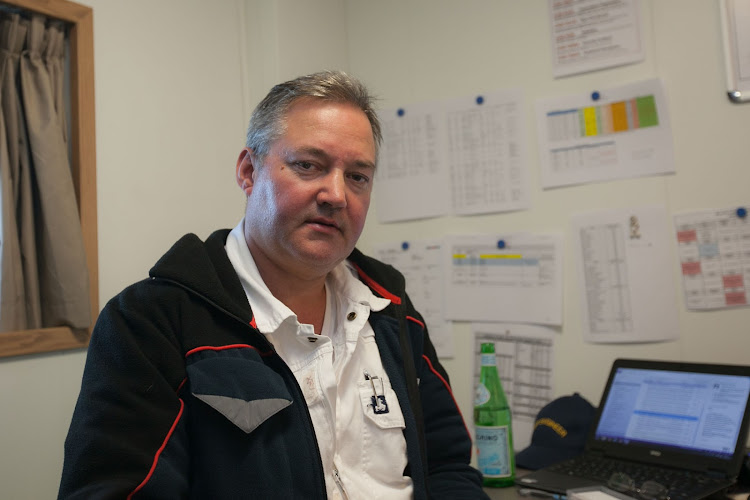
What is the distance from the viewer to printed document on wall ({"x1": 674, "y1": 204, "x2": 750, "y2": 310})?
5.40ft

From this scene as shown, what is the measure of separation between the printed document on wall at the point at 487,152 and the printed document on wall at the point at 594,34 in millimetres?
182

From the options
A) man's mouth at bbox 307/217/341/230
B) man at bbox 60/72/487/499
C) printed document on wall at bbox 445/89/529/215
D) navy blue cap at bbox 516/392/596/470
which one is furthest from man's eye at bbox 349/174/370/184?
navy blue cap at bbox 516/392/596/470

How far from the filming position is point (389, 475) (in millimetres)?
1203

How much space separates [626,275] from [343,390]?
3.24 ft

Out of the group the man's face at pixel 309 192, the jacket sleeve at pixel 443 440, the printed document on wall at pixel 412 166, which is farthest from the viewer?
the printed document on wall at pixel 412 166

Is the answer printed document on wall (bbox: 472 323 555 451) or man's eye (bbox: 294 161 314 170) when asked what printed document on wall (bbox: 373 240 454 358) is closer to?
printed document on wall (bbox: 472 323 555 451)

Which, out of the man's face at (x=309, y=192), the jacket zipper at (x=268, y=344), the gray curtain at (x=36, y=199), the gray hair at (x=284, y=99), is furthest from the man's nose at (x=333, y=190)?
the gray curtain at (x=36, y=199)

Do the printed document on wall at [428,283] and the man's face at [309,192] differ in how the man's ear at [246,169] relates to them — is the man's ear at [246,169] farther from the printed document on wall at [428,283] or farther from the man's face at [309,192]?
the printed document on wall at [428,283]

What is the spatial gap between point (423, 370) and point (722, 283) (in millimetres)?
880

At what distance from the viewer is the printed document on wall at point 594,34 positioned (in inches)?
70.7

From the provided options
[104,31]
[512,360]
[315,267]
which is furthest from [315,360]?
[104,31]

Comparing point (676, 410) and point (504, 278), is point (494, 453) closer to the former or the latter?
point (676, 410)

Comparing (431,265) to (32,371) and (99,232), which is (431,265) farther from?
(32,371)

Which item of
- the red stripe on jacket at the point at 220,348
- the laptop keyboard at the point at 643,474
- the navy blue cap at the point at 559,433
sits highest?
the red stripe on jacket at the point at 220,348
